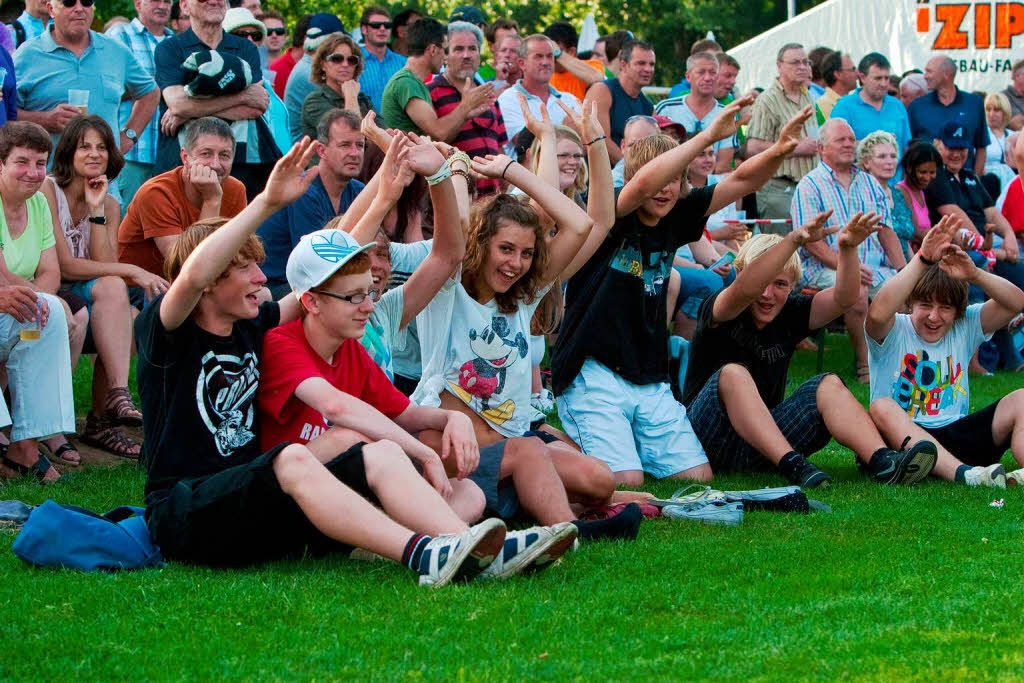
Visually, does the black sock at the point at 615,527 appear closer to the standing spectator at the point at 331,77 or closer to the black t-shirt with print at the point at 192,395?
the black t-shirt with print at the point at 192,395

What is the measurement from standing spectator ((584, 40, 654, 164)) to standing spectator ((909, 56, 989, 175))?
3458 millimetres

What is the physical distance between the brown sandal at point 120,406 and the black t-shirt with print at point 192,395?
2817mm

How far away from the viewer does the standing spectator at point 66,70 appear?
866 cm

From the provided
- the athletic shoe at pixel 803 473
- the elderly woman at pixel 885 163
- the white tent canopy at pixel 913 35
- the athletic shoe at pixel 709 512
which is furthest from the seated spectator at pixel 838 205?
the white tent canopy at pixel 913 35

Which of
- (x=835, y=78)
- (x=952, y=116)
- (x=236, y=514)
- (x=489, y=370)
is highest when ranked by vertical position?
(x=835, y=78)

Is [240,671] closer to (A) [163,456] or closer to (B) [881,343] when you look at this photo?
(A) [163,456]

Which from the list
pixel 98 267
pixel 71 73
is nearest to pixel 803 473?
pixel 98 267

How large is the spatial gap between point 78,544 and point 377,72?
7376 mm

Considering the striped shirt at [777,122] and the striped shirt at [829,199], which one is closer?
the striped shirt at [829,199]

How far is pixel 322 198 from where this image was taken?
8000 millimetres

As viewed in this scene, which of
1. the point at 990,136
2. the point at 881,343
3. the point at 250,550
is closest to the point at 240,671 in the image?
the point at 250,550

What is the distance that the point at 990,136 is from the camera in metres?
14.2

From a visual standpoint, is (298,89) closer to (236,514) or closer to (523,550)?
(236,514)

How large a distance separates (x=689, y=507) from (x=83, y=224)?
4026mm
